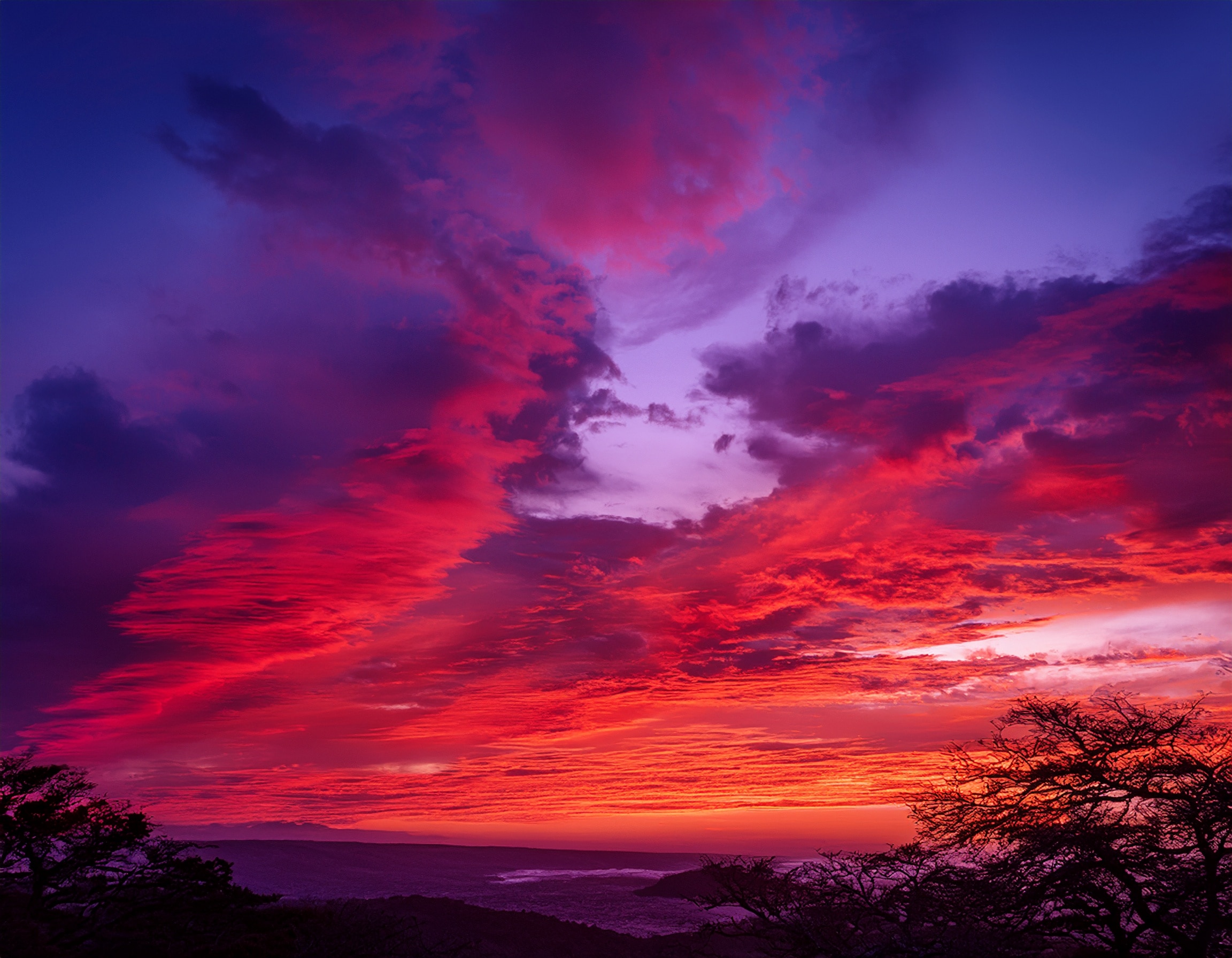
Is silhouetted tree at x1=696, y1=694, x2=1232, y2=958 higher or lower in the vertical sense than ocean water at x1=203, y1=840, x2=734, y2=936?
higher

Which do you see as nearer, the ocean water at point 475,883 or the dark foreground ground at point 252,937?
the dark foreground ground at point 252,937

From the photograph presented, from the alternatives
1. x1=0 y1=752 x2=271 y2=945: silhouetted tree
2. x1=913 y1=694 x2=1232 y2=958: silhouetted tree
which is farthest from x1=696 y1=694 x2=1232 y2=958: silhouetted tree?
x1=0 y1=752 x2=271 y2=945: silhouetted tree

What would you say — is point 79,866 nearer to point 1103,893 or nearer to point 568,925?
point 1103,893

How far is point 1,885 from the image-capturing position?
28.7 metres

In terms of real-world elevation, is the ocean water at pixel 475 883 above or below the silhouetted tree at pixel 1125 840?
below

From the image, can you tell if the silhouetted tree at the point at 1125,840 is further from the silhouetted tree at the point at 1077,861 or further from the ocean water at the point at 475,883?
the ocean water at the point at 475,883

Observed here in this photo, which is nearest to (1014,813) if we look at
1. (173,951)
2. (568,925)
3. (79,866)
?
(173,951)

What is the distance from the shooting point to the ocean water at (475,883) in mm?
94062

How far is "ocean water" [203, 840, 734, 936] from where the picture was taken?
94.1 metres

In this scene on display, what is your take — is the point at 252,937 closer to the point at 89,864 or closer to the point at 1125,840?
the point at 89,864

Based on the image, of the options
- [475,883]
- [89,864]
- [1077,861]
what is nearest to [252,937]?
[89,864]

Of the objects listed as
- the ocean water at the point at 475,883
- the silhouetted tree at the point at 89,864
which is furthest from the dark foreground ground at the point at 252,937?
the ocean water at the point at 475,883

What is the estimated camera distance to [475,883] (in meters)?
152

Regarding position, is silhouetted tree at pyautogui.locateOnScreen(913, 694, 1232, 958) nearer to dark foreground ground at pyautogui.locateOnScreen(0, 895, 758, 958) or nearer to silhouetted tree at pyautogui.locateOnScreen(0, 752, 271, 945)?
dark foreground ground at pyautogui.locateOnScreen(0, 895, 758, 958)
